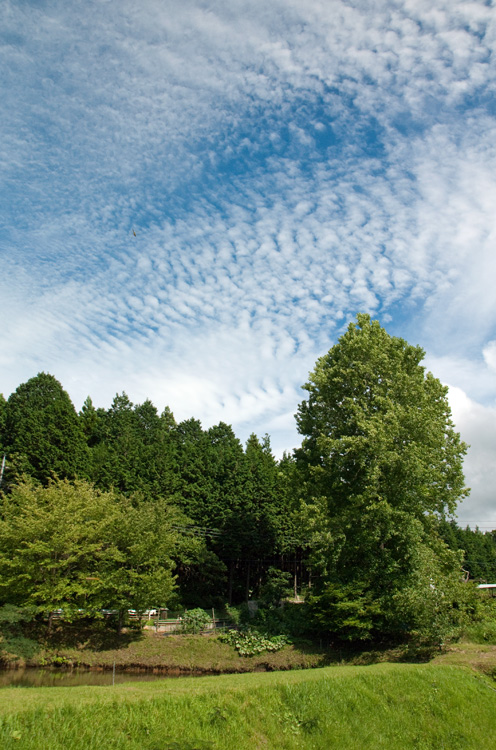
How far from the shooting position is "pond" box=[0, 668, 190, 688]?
19.2 m

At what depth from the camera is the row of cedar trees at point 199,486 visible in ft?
141

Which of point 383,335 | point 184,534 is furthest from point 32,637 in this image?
point 383,335

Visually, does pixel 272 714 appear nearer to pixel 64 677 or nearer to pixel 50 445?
pixel 64 677

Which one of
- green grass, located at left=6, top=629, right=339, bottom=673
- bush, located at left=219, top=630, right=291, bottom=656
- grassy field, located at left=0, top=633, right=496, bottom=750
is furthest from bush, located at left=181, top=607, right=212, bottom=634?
grassy field, located at left=0, top=633, right=496, bottom=750

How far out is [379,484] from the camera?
76.0 feet

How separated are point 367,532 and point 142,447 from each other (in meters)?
31.1

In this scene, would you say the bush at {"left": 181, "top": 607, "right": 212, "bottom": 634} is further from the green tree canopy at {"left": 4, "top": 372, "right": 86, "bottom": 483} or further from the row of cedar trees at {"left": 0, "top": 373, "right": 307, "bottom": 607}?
the green tree canopy at {"left": 4, "top": 372, "right": 86, "bottom": 483}

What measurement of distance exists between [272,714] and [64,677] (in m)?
14.0

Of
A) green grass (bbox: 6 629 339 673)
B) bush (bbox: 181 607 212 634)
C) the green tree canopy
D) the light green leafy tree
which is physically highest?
the green tree canopy

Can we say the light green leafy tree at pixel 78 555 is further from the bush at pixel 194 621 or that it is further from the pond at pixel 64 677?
the bush at pixel 194 621

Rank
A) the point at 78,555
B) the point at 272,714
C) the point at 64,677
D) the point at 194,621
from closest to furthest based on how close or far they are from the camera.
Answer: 1. the point at 272,714
2. the point at 64,677
3. the point at 78,555
4. the point at 194,621

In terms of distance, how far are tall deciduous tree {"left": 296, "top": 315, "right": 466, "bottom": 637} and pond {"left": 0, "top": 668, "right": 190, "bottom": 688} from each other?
964 centimetres

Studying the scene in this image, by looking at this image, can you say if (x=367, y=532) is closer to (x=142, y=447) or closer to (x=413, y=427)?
(x=413, y=427)

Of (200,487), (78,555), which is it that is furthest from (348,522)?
(200,487)
